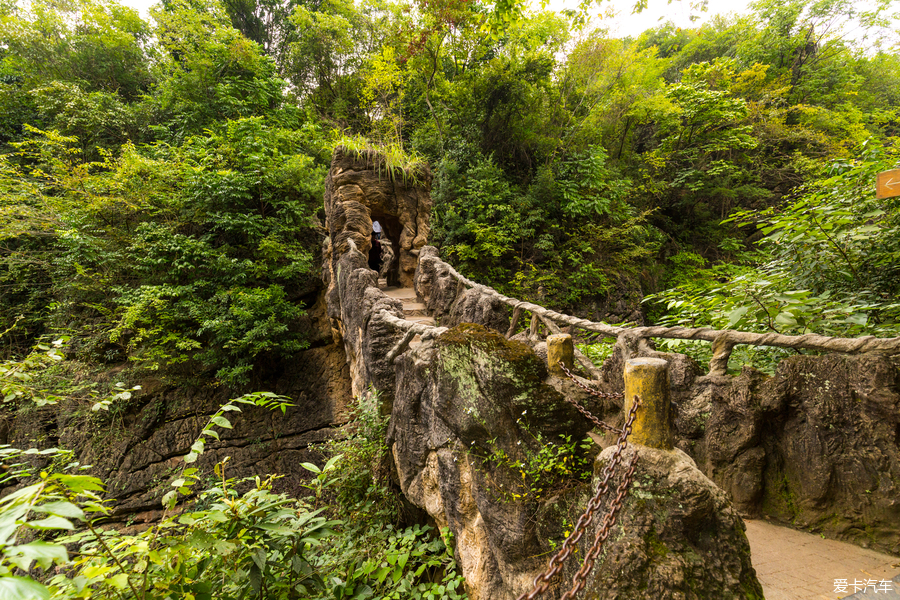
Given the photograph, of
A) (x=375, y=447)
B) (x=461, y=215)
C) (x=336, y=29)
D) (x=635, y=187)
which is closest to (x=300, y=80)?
(x=336, y=29)

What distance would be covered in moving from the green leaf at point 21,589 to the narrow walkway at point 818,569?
2.78 metres

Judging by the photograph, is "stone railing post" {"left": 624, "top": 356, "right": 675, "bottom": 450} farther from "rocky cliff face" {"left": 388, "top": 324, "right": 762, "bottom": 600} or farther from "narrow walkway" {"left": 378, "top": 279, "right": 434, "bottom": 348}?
"narrow walkway" {"left": 378, "top": 279, "right": 434, "bottom": 348}

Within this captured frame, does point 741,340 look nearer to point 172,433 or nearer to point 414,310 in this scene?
point 414,310

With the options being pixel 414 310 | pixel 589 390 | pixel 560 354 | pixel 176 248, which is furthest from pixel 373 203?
pixel 589 390

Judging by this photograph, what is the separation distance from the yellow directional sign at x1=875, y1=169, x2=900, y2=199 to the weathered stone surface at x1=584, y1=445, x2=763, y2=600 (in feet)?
7.54

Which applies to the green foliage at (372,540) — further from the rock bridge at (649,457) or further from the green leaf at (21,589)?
the green leaf at (21,589)

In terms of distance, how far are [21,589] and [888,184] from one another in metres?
4.22

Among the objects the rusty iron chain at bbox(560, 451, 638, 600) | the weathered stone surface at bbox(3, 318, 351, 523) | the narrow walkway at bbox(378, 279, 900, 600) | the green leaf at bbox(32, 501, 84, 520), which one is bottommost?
the weathered stone surface at bbox(3, 318, 351, 523)

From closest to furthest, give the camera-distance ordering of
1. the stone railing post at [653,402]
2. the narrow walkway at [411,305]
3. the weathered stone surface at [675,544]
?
the weathered stone surface at [675,544] → the stone railing post at [653,402] → the narrow walkway at [411,305]

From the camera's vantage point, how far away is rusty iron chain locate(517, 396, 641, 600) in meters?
1.09

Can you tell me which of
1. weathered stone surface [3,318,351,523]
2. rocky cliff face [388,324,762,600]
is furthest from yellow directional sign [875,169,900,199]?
weathered stone surface [3,318,351,523]

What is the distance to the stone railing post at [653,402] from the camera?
58.6 inches

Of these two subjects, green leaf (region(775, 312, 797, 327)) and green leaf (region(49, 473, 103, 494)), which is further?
green leaf (region(775, 312, 797, 327))

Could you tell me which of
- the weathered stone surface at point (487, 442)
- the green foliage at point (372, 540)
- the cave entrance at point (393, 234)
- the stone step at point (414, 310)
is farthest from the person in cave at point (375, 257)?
the weathered stone surface at point (487, 442)
